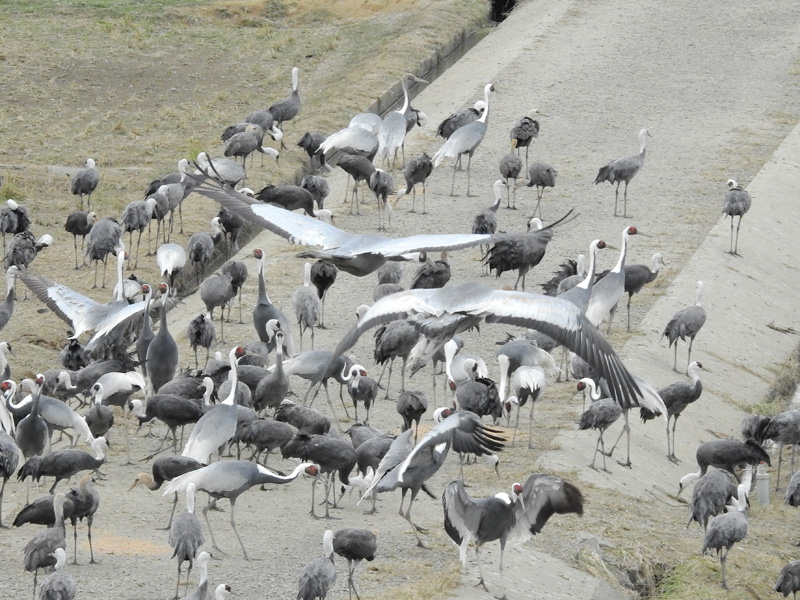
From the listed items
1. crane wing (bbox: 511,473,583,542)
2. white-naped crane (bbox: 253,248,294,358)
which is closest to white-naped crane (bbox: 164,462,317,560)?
crane wing (bbox: 511,473,583,542)

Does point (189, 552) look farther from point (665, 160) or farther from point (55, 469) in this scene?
point (665, 160)

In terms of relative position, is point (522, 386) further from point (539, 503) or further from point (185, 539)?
point (185, 539)

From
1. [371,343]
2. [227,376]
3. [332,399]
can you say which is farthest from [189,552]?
[371,343]

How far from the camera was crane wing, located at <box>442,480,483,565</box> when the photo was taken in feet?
34.6

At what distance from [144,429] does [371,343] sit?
3384 mm

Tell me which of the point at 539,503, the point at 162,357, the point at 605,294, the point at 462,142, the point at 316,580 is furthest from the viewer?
the point at 462,142

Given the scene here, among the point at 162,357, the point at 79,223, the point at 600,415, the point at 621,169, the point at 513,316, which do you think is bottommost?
the point at 79,223

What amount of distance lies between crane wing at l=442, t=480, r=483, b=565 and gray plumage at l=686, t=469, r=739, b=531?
7.34ft

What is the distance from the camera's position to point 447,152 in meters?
21.3

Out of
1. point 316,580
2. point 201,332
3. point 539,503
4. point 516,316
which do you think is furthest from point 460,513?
point 201,332

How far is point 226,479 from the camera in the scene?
1128 centimetres

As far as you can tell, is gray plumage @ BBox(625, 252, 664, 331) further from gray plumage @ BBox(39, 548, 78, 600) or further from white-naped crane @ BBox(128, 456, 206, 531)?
gray plumage @ BBox(39, 548, 78, 600)

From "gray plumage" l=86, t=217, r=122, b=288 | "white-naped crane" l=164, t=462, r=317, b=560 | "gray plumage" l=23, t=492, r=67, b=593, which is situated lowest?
"gray plumage" l=86, t=217, r=122, b=288

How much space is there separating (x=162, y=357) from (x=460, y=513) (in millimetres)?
4442
